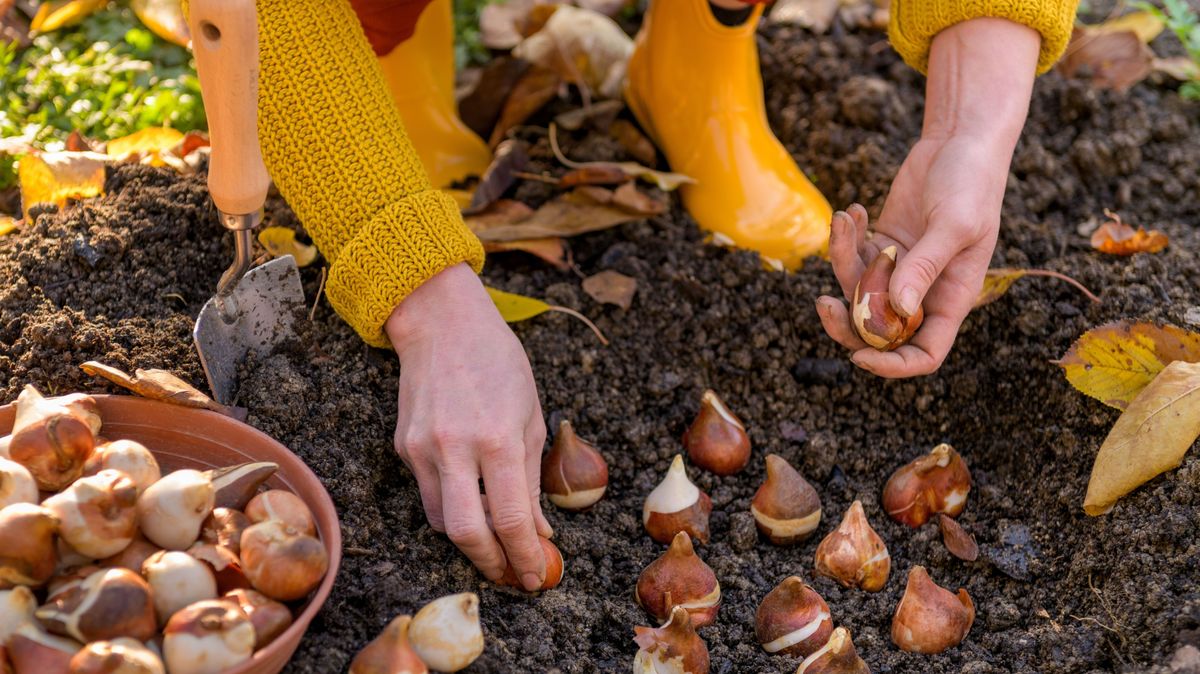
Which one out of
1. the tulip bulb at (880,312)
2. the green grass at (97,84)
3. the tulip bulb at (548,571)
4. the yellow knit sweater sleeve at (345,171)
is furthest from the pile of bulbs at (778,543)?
the green grass at (97,84)

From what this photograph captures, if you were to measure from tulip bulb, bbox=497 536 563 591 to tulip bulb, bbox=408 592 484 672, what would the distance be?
17cm

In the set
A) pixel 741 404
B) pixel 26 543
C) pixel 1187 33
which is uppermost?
pixel 26 543

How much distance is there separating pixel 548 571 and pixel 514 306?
0.51 meters

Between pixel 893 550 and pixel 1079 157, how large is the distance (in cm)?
104

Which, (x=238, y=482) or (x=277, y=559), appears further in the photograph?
(x=238, y=482)

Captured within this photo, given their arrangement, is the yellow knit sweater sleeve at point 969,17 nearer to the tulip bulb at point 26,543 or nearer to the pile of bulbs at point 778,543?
the pile of bulbs at point 778,543

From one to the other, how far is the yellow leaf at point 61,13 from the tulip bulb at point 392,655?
177cm

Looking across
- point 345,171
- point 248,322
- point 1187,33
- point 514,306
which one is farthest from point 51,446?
point 1187,33

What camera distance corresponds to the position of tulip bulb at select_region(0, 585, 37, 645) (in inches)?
38.2

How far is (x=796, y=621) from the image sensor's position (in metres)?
1.32

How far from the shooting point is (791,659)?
4.33ft

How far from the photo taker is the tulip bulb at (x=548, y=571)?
1.34 m

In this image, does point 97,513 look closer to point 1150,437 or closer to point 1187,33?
point 1150,437

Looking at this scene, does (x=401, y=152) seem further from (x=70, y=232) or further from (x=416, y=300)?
(x=70, y=232)
